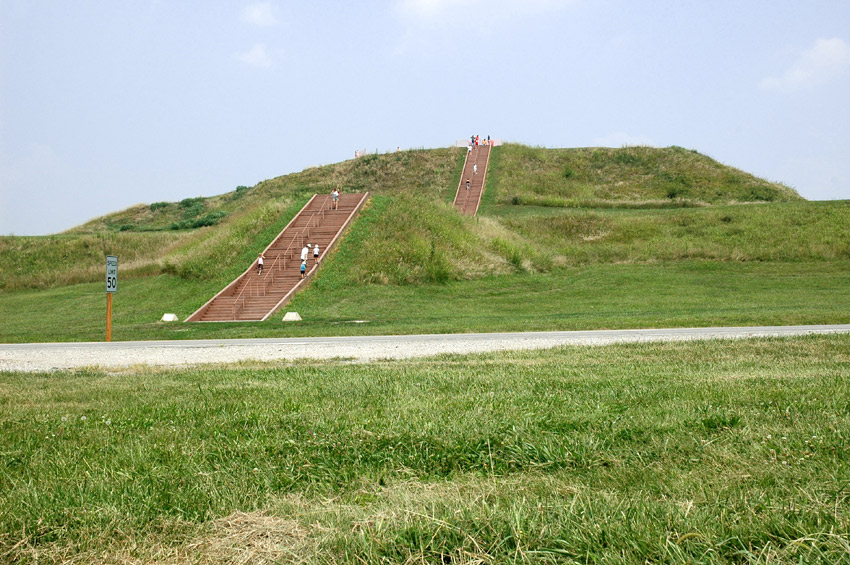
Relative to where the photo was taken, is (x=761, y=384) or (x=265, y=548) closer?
(x=265, y=548)

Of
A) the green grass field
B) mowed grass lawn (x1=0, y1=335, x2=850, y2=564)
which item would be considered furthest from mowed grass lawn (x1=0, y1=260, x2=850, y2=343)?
mowed grass lawn (x1=0, y1=335, x2=850, y2=564)

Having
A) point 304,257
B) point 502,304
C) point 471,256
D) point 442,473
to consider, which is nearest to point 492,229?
point 471,256

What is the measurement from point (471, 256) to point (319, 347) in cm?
1948

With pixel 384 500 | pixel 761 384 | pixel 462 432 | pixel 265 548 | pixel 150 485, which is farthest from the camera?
pixel 761 384

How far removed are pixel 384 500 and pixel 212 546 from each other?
0.91 meters

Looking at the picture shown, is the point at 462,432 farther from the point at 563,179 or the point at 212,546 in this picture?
the point at 563,179

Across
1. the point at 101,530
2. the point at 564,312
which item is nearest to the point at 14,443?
the point at 101,530

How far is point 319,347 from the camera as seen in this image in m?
16.2

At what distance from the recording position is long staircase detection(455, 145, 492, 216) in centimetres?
5464

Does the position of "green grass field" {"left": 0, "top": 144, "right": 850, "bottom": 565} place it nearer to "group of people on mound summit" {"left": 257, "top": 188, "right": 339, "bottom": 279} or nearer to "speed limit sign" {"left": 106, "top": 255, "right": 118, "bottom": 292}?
"speed limit sign" {"left": 106, "top": 255, "right": 118, "bottom": 292}

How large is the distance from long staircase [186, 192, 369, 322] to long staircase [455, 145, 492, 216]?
524 inches

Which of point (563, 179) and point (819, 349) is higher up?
point (563, 179)

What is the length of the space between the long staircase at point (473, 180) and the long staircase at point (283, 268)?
13.3m

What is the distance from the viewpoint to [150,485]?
4.02 metres
